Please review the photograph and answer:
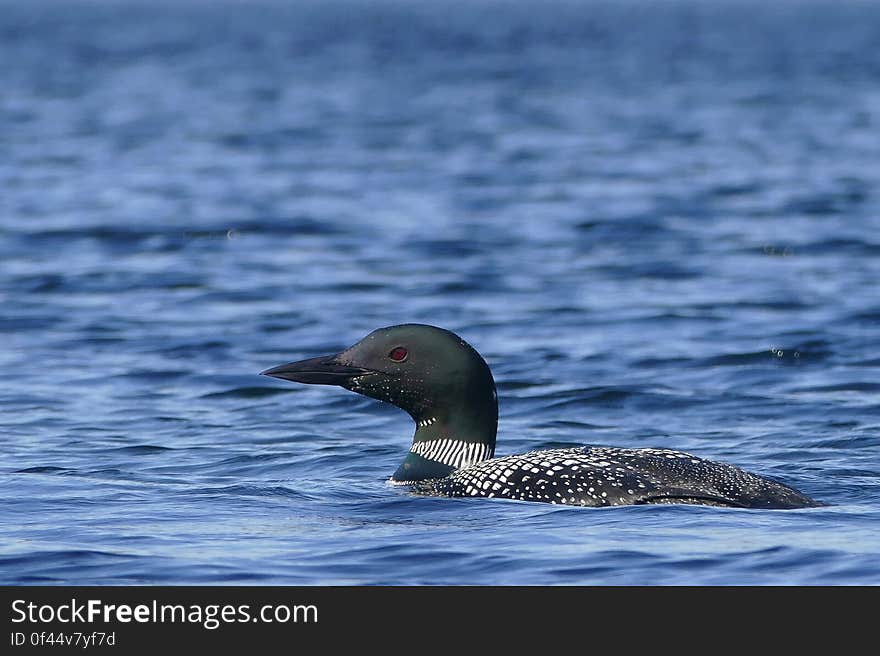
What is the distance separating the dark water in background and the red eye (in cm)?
58

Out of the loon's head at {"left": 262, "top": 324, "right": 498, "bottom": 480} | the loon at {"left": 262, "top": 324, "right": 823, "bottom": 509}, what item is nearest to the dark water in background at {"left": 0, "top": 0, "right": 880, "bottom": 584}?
the loon at {"left": 262, "top": 324, "right": 823, "bottom": 509}

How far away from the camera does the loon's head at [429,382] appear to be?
8.37 m

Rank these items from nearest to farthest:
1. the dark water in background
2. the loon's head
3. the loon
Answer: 1. the dark water in background
2. the loon
3. the loon's head

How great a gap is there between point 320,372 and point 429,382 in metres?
0.48

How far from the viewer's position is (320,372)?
848 cm

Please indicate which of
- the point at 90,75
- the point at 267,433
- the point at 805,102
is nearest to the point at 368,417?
the point at 267,433

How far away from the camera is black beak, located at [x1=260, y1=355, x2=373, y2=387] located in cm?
843

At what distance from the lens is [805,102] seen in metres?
36.5

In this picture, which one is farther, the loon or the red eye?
the red eye

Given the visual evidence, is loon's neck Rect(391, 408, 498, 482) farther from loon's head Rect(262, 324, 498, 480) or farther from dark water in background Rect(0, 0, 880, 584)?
dark water in background Rect(0, 0, 880, 584)

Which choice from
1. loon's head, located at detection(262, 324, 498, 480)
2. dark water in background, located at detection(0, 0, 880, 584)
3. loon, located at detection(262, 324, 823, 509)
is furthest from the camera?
Answer: loon's head, located at detection(262, 324, 498, 480)

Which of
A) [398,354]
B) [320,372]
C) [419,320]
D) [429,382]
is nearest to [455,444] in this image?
[429,382]
